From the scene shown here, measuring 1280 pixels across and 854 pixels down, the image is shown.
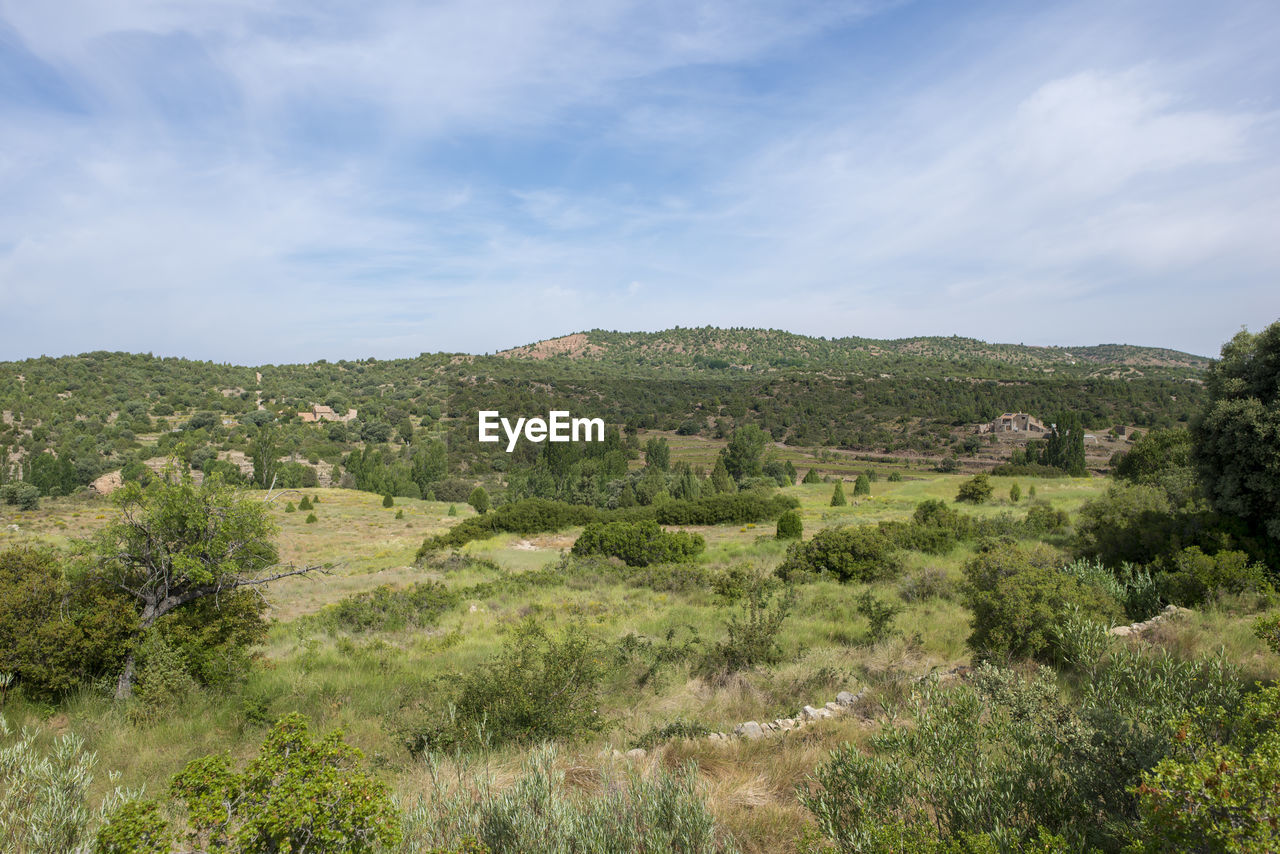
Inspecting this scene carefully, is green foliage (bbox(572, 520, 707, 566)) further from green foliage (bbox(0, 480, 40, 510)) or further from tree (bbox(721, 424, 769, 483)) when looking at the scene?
green foliage (bbox(0, 480, 40, 510))

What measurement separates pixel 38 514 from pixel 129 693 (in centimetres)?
3795

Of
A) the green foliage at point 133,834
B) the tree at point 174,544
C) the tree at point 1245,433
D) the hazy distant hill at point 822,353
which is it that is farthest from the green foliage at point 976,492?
the hazy distant hill at point 822,353

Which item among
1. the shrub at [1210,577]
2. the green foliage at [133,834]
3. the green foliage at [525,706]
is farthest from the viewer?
the shrub at [1210,577]

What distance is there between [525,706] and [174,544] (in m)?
4.96

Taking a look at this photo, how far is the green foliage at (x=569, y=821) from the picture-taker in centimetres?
314

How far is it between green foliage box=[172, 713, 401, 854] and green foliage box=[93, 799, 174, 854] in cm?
11

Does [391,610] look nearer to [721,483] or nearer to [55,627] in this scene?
[55,627]

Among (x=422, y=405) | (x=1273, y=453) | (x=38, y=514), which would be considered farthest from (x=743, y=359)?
(x=1273, y=453)

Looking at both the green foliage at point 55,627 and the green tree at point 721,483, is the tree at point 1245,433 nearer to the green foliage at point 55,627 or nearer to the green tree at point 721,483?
the green foliage at point 55,627

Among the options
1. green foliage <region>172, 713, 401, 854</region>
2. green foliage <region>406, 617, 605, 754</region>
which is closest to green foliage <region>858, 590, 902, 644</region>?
green foliage <region>406, 617, 605, 754</region>

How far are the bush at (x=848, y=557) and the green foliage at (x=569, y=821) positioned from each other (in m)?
13.0

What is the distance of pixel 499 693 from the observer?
6434mm

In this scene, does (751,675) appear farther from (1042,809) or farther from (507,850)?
(507,850)

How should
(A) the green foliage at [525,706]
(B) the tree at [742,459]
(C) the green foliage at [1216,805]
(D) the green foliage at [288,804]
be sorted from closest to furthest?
(C) the green foliage at [1216,805], (D) the green foliage at [288,804], (A) the green foliage at [525,706], (B) the tree at [742,459]
